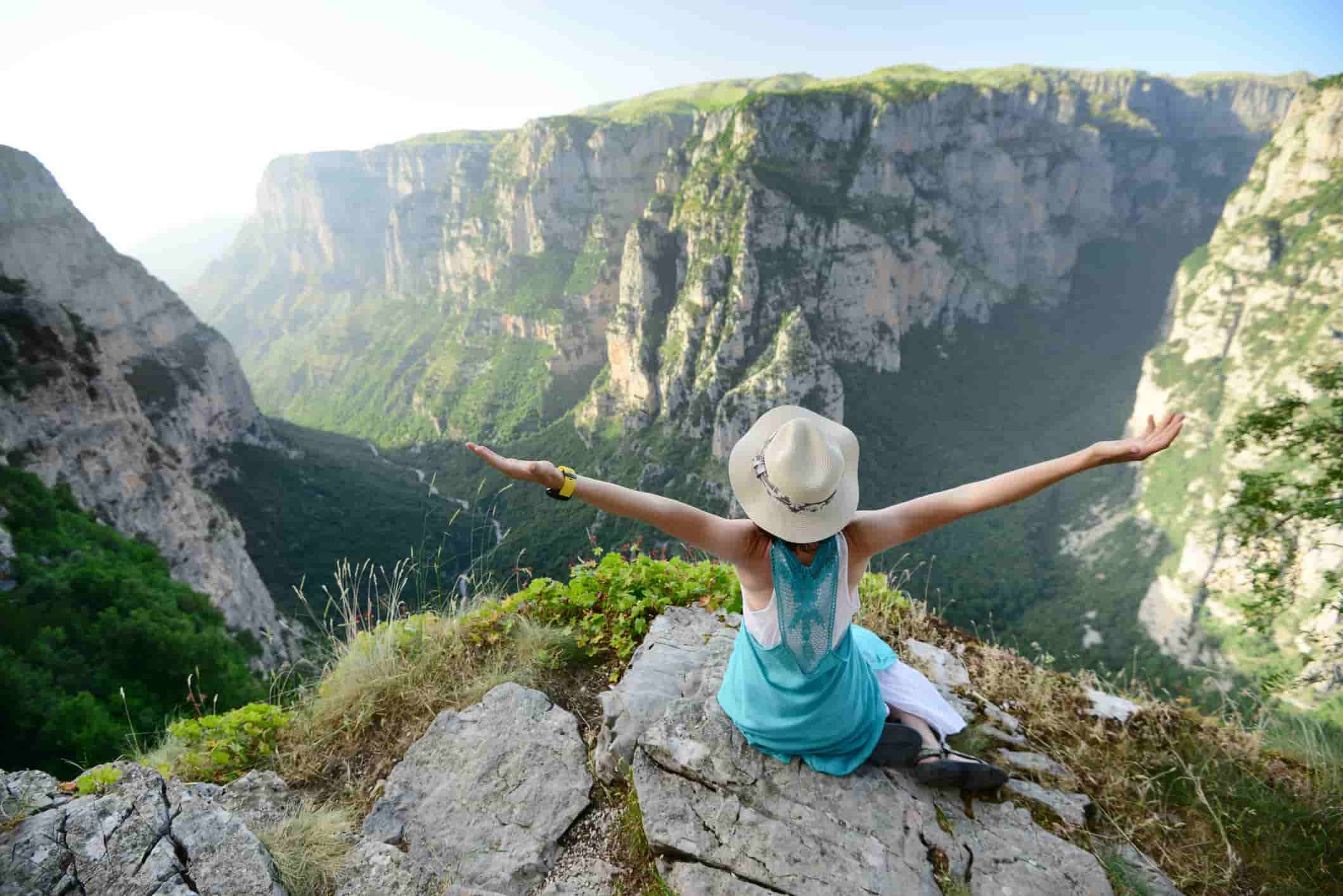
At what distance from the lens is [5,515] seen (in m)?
12.8

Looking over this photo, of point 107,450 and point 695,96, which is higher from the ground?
point 695,96

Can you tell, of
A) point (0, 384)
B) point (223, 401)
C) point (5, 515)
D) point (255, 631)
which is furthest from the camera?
point (223, 401)

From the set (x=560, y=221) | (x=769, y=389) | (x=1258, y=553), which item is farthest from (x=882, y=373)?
(x=1258, y=553)

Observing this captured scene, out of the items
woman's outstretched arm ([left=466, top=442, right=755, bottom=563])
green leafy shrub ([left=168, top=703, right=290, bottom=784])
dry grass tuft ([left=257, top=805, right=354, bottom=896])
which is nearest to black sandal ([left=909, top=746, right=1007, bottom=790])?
woman's outstretched arm ([left=466, top=442, right=755, bottom=563])

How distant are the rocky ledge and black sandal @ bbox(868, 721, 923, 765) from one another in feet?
0.37

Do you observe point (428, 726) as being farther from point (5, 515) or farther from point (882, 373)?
point (882, 373)

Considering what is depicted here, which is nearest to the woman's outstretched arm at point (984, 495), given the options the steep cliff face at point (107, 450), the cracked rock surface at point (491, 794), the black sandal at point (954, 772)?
the black sandal at point (954, 772)

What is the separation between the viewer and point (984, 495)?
2.31 meters

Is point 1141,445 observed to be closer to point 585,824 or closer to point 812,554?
point 812,554

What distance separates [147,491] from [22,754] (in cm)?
1626

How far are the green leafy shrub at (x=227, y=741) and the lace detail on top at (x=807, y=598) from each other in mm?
2964

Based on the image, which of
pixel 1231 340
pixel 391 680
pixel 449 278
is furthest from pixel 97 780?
pixel 449 278

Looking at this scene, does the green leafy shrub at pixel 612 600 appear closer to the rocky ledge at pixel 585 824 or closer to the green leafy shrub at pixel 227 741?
the rocky ledge at pixel 585 824

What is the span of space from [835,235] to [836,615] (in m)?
72.7
